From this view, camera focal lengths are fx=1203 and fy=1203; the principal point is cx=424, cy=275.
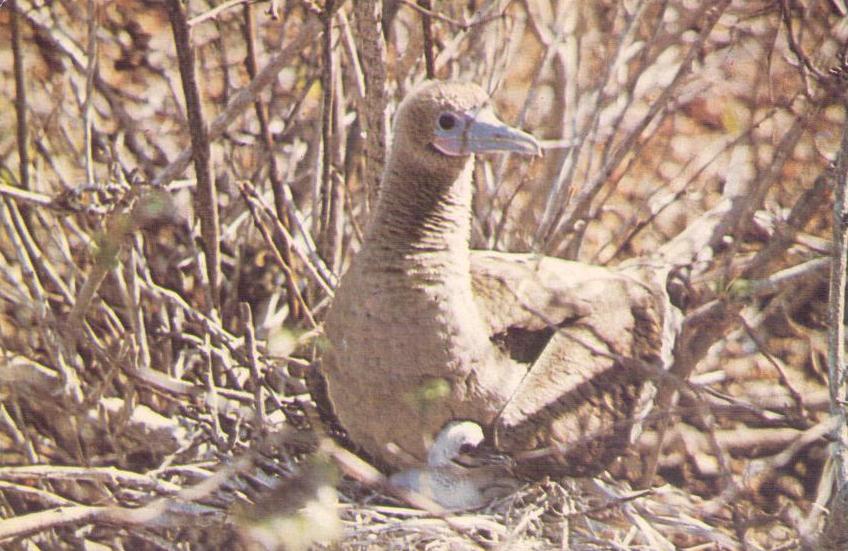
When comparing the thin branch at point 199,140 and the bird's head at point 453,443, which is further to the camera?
the bird's head at point 453,443

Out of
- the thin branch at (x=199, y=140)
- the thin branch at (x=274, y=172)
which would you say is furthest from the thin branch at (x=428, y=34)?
the thin branch at (x=199, y=140)

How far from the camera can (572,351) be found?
352cm

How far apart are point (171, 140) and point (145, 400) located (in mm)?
1128

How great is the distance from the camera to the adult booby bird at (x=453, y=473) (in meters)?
3.28

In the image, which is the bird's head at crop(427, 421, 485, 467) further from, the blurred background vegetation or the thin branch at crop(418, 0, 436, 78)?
the thin branch at crop(418, 0, 436, 78)

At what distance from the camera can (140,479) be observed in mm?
3172

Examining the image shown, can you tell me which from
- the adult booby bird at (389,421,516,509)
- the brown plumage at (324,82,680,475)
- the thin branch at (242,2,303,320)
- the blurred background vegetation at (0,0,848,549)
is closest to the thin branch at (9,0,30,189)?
the blurred background vegetation at (0,0,848,549)

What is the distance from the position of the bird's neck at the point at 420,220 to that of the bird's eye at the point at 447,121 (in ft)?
0.44

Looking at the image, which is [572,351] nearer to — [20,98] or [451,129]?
[451,129]

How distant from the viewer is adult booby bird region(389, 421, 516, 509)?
328cm

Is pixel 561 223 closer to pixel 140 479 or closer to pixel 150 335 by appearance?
pixel 150 335

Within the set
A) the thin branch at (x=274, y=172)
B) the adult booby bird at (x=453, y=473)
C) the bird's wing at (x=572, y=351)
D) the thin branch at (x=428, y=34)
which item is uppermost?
the thin branch at (x=428, y=34)

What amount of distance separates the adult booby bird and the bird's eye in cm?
82

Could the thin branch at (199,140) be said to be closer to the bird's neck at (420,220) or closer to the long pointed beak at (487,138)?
the bird's neck at (420,220)
